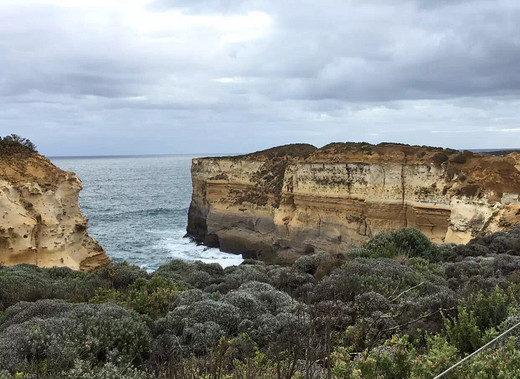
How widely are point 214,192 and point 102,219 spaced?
792 inches

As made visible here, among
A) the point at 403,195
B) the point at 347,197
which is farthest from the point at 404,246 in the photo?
the point at 347,197

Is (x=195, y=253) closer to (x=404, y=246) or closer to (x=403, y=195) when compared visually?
(x=403, y=195)

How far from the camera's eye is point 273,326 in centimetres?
622

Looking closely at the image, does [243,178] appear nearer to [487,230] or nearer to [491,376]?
[487,230]

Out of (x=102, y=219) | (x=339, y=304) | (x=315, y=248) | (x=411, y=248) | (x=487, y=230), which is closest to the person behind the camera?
(x=339, y=304)

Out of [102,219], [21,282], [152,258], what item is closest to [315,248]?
[152,258]

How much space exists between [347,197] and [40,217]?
20.6m

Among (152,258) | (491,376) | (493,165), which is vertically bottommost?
(152,258)

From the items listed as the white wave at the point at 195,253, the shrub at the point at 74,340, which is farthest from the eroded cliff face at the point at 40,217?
the white wave at the point at 195,253

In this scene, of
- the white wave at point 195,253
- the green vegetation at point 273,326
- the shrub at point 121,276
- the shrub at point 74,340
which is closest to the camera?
the green vegetation at point 273,326

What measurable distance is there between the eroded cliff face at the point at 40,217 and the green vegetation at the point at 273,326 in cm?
714

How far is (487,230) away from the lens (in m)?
23.0

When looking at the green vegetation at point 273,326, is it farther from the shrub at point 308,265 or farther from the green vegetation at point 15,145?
the green vegetation at point 15,145

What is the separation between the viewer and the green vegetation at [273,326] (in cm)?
389
